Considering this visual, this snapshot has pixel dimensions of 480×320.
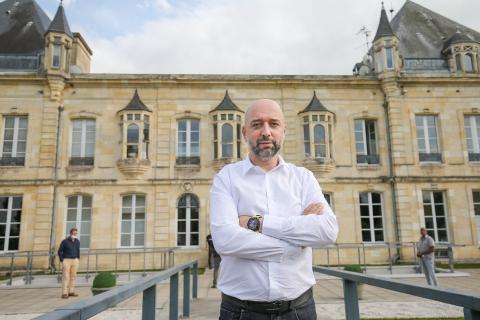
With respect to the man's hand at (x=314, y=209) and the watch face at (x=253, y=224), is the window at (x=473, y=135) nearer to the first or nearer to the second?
the man's hand at (x=314, y=209)

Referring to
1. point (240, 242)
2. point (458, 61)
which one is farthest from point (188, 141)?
point (240, 242)

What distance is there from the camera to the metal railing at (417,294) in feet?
5.07

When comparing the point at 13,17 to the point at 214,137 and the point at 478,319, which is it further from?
the point at 478,319

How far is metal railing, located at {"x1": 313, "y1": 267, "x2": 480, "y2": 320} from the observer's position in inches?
60.9

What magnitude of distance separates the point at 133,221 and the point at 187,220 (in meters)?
2.33

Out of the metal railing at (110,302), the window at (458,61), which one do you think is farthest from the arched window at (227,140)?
the metal railing at (110,302)

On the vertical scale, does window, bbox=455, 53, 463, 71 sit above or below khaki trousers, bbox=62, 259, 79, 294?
above

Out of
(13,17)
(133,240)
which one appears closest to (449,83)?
(133,240)

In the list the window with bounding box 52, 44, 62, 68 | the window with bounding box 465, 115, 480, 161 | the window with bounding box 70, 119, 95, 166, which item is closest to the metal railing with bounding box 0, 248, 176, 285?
the window with bounding box 70, 119, 95, 166

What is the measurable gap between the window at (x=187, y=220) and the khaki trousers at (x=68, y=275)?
653 centimetres

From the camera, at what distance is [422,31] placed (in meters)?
21.0

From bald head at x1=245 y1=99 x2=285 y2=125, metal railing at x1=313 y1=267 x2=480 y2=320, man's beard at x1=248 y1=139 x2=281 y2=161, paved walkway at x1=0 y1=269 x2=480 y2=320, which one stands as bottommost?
paved walkway at x1=0 y1=269 x2=480 y2=320

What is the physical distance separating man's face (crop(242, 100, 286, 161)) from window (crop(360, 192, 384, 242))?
52.6 ft

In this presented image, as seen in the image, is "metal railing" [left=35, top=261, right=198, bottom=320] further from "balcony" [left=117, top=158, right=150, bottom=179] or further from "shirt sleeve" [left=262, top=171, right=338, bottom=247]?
"balcony" [left=117, top=158, right=150, bottom=179]
